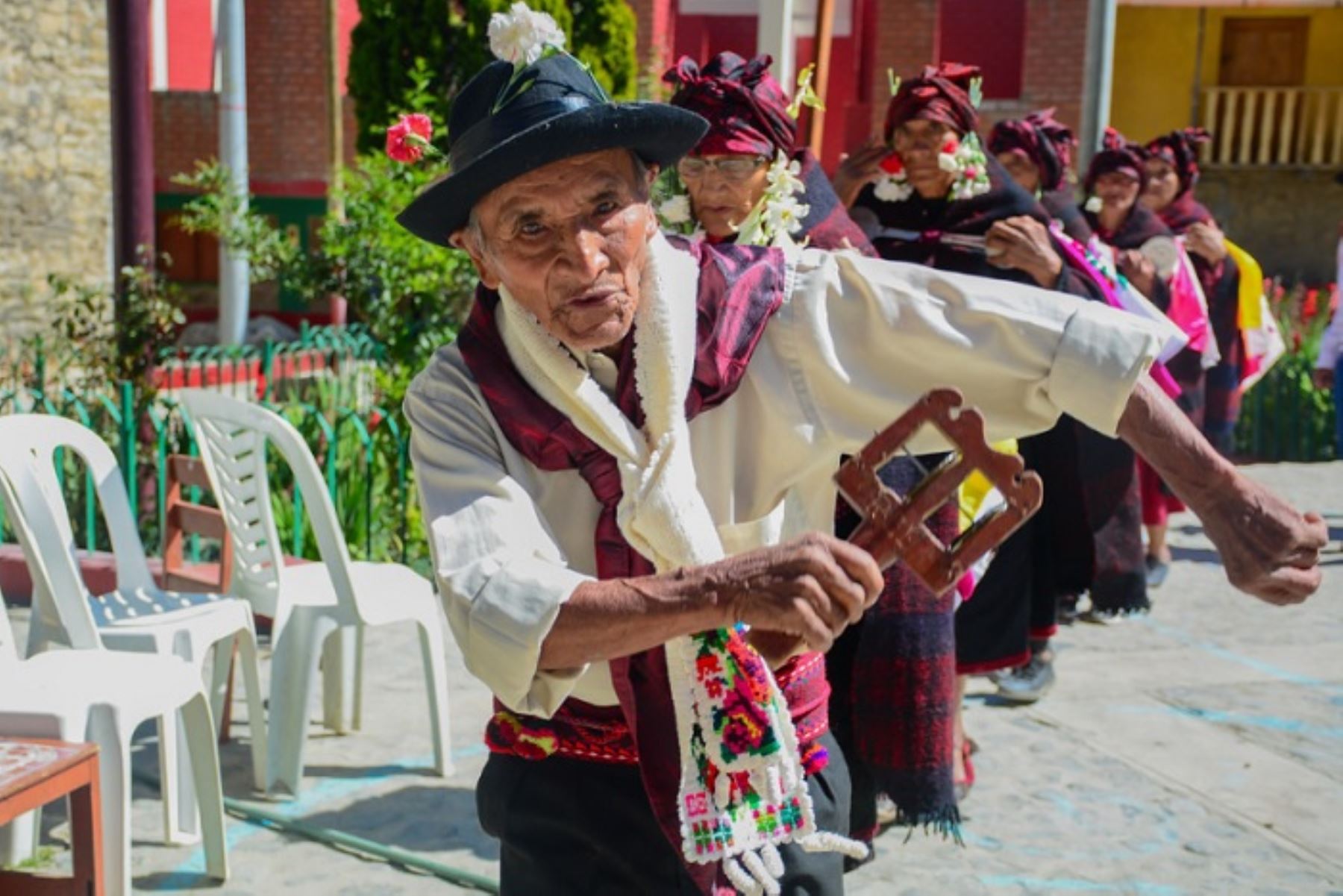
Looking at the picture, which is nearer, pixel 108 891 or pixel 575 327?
pixel 575 327

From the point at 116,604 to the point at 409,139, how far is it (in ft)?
7.53

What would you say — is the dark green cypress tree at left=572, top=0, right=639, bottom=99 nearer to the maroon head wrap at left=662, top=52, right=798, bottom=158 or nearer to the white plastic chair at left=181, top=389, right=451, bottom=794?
the white plastic chair at left=181, top=389, right=451, bottom=794

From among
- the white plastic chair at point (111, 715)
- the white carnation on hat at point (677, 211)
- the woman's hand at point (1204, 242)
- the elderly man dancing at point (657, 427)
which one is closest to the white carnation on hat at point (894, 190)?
the white carnation on hat at point (677, 211)

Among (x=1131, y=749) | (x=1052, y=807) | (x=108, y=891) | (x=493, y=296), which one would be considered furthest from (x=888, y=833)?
(x=493, y=296)

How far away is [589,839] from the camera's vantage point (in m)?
2.33

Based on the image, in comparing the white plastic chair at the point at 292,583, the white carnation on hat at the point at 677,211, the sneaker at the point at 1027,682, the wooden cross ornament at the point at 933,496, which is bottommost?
the sneaker at the point at 1027,682

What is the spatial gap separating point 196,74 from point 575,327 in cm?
1850

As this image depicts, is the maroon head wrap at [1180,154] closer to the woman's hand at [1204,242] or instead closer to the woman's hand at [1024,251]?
the woman's hand at [1204,242]

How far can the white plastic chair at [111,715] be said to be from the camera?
3586 mm

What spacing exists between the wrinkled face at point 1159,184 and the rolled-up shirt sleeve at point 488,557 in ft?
21.7

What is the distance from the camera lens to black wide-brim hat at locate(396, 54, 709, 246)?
2066mm

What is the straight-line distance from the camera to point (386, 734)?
5.39 metres

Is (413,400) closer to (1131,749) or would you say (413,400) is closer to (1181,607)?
(1131,749)

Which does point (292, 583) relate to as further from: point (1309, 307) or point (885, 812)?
point (1309, 307)
